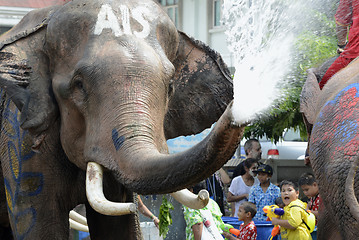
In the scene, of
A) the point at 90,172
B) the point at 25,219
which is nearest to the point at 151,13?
the point at 90,172

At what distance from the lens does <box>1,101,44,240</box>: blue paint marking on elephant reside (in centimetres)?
557

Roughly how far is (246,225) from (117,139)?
149 inches

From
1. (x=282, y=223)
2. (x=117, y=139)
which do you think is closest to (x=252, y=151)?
(x=282, y=223)

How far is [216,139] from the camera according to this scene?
386 cm

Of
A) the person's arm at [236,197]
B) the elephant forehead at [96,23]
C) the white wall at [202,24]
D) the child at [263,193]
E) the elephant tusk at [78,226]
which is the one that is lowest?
the white wall at [202,24]

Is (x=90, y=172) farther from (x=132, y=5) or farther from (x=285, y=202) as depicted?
(x=285, y=202)

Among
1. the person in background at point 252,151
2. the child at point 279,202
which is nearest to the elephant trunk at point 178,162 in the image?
the child at point 279,202

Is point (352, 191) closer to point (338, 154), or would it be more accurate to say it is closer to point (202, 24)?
point (338, 154)

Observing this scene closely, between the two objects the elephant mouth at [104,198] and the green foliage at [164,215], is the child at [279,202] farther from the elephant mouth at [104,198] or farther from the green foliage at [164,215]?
the elephant mouth at [104,198]

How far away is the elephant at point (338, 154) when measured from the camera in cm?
500

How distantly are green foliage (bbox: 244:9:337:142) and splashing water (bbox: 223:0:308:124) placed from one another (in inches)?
3.1

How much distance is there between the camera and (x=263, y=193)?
9.26m

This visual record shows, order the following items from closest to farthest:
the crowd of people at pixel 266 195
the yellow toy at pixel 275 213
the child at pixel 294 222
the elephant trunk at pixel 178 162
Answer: the elephant trunk at pixel 178 162 < the crowd of people at pixel 266 195 < the child at pixel 294 222 < the yellow toy at pixel 275 213

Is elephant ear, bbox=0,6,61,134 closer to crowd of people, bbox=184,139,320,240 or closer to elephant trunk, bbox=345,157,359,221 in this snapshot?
elephant trunk, bbox=345,157,359,221
